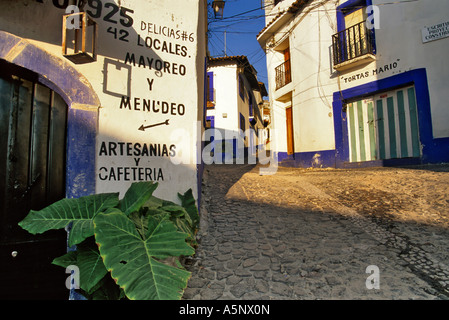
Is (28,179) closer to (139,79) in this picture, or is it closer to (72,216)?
(72,216)

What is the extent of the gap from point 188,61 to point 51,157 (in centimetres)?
212

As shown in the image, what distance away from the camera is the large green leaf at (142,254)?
1.67 m

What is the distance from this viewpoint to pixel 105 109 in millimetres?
3061

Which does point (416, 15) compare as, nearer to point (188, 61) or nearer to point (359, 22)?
point (359, 22)

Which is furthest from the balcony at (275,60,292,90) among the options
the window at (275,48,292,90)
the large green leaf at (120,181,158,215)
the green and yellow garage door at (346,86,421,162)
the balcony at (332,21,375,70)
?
the large green leaf at (120,181,158,215)

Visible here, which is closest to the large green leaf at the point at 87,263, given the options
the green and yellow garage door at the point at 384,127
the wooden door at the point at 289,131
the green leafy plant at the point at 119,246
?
the green leafy plant at the point at 119,246

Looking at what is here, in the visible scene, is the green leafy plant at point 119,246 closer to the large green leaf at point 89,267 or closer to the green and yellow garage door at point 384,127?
the large green leaf at point 89,267

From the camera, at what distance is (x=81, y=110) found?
289cm

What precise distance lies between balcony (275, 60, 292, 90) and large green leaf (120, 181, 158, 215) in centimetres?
1125

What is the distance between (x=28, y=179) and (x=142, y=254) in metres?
1.84

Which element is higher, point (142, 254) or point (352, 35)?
point (352, 35)

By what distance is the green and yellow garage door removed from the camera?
26.3 feet

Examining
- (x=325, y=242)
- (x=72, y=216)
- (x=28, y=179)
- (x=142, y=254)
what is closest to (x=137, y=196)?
(x=72, y=216)
